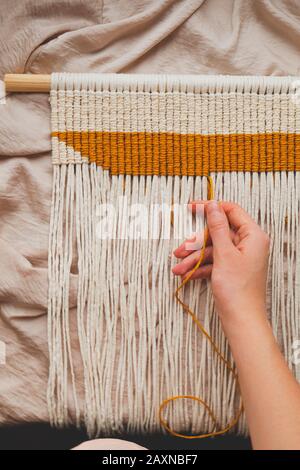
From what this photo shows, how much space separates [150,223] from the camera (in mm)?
945

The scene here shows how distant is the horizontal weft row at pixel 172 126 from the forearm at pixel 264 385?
0.32 meters

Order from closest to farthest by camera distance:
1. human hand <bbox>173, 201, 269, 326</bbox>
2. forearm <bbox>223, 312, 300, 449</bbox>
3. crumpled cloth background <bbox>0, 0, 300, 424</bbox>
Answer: forearm <bbox>223, 312, 300, 449</bbox>, human hand <bbox>173, 201, 269, 326</bbox>, crumpled cloth background <bbox>0, 0, 300, 424</bbox>

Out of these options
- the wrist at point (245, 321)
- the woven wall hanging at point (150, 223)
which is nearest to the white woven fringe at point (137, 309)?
the woven wall hanging at point (150, 223)

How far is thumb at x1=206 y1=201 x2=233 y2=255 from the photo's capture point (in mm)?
854

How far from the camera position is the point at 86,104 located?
37.3 inches

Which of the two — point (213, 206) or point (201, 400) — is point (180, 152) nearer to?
point (213, 206)

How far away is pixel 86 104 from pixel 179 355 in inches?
20.4

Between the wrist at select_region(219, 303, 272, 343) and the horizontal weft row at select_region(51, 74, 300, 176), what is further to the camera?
the horizontal weft row at select_region(51, 74, 300, 176)

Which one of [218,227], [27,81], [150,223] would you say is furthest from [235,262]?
[27,81]

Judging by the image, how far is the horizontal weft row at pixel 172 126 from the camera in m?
0.95

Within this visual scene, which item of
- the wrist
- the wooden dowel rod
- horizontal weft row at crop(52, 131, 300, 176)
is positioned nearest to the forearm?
the wrist

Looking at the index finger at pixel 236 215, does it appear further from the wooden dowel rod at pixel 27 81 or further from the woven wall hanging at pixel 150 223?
the wooden dowel rod at pixel 27 81

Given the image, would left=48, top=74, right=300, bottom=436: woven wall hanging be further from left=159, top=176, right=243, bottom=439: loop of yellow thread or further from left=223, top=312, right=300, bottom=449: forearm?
A: left=223, top=312, right=300, bottom=449: forearm

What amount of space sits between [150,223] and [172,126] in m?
0.20
